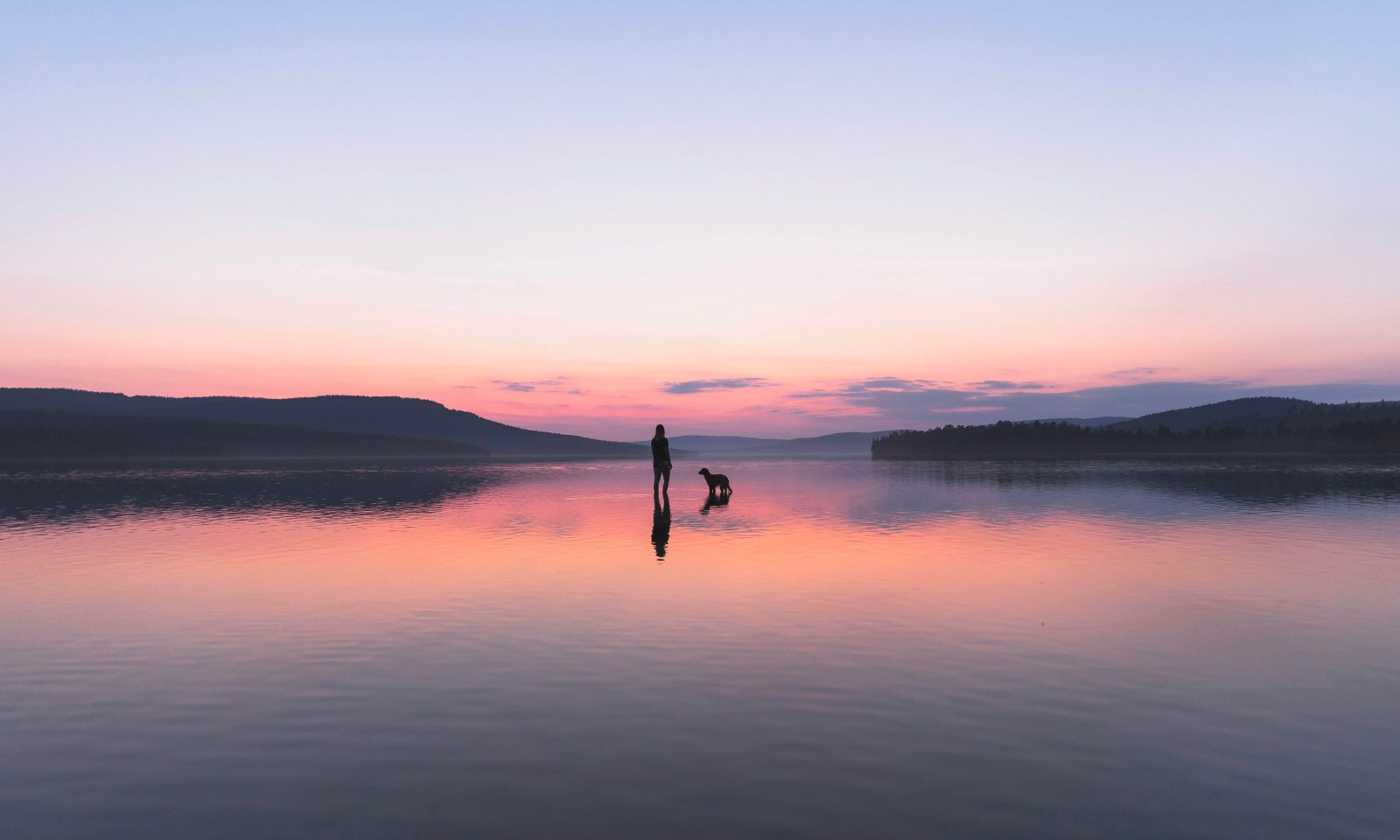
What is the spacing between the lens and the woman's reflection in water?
19797mm

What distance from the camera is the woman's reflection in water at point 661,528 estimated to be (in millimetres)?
19797

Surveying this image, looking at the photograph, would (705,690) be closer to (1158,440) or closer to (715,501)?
(715,501)

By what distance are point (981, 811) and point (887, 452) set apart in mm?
190614

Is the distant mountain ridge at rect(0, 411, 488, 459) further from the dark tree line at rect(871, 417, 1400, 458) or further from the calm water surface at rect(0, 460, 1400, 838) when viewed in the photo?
the calm water surface at rect(0, 460, 1400, 838)

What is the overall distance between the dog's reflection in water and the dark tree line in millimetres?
122941

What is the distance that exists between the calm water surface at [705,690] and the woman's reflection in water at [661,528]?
920 mm

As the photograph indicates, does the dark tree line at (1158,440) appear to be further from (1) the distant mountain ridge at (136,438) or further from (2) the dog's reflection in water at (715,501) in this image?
(1) the distant mountain ridge at (136,438)

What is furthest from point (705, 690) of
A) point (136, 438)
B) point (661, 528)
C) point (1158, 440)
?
point (136, 438)

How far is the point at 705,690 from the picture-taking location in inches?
342

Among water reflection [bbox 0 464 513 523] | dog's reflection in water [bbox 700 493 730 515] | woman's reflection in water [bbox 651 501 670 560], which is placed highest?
water reflection [bbox 0 464 513 523]

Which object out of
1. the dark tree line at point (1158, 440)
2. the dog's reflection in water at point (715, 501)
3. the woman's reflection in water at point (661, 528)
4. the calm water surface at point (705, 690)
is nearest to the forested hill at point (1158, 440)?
the dark tree line at point (1158, 440)

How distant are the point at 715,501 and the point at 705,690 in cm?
2810

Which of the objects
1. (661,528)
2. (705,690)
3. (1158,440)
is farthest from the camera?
(1158,440)

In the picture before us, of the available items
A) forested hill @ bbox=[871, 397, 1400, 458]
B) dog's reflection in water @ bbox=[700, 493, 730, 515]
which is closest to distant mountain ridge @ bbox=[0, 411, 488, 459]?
Answer: forested hill @ bbox=[871, 397, 1400, 458]
